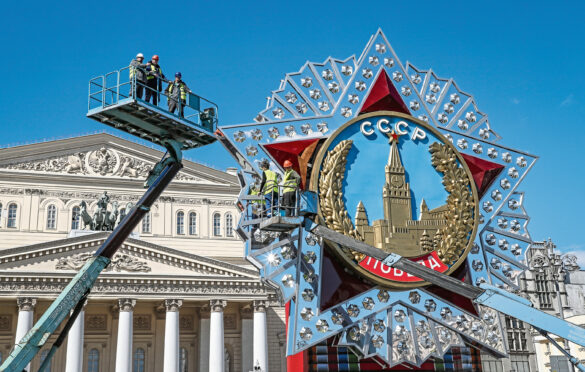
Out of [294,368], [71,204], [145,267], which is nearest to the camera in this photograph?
[294,368]

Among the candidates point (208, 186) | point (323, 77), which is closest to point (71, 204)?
point (208, 186)

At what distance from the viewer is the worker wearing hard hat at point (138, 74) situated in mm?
12852

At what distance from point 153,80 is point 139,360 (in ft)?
118

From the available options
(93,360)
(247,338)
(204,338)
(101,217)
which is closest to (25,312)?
(93,360)

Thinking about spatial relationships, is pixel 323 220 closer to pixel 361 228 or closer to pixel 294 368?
pixel 361 228

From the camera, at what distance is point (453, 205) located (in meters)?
17.2

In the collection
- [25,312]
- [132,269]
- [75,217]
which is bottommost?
[25,312]

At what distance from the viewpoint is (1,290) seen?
39.3 metres

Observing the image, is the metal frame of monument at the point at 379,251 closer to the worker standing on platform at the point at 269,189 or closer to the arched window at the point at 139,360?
the worker standing on platform at the point at 269,189

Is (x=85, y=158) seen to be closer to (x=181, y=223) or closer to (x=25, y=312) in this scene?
(x=181, y=223)

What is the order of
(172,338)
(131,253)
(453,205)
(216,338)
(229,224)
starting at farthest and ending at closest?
(229,224)
(216,338)
(131,253)
(172,338)
(453,205)

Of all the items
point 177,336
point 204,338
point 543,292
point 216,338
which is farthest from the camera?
point 543,292

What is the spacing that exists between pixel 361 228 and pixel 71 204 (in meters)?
37.7

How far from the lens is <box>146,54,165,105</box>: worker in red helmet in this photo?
1333cm
